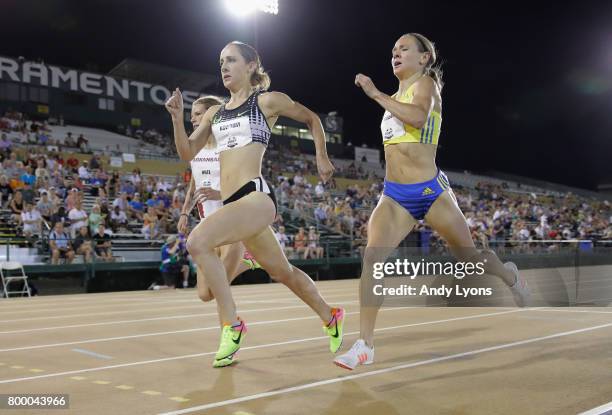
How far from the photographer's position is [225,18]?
41.6m

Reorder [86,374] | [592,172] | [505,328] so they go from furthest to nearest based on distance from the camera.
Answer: [592,172]
[505,328]
[86,374]

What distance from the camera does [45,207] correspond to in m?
15.4

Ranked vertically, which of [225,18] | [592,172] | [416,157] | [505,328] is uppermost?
[225,18]

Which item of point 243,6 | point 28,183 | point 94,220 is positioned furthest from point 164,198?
point 243,6

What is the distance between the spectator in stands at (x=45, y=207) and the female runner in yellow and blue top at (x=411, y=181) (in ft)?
41.5

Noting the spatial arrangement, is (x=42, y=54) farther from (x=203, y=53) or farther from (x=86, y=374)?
(x=86, y=374)

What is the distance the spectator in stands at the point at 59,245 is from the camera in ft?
47.7

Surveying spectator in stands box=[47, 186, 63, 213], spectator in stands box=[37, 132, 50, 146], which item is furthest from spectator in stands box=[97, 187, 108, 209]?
spectator in stands box=[37, 132, 50, 146]

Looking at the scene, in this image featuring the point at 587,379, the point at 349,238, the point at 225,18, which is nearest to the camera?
the point at 587,379

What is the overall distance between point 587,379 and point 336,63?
40.3m

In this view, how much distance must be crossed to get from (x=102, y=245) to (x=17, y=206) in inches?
91.8

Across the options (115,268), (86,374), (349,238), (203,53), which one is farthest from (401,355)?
(203,53)

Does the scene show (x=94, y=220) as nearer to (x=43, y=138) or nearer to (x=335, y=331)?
(x=335, y=331)

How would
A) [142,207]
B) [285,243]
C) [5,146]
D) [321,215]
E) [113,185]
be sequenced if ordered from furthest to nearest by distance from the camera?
[321,215] < [5,146] < [113,185] < [285,243] < [142,207]
